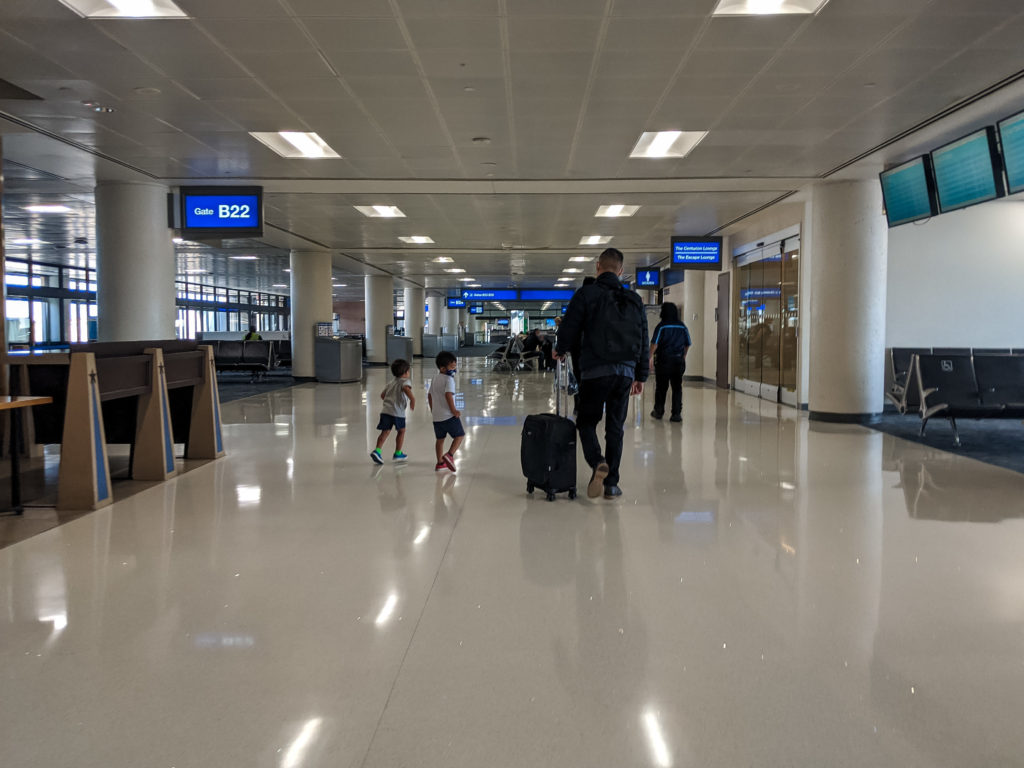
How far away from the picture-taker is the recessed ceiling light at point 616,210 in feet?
45.2

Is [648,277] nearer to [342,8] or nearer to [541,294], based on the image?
[541,294]

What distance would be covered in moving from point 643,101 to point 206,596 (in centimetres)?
591

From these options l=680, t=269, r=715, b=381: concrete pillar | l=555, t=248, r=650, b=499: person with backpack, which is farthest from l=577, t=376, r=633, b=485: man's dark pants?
l=680, t=269, r=715, b=381: concrete pillar

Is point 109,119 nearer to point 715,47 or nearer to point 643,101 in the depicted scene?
point 643,101

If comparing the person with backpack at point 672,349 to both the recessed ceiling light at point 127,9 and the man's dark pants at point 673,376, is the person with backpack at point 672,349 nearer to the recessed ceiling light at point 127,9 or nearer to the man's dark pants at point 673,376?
the man's dark pants at point 673,376

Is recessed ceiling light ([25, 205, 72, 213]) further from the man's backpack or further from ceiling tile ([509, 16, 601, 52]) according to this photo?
the man's backpack

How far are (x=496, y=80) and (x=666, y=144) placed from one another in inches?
132

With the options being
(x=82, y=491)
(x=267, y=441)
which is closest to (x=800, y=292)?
(x=267, y=441)

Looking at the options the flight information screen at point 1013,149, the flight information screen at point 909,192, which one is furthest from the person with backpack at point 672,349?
the flight information screen at point 1013,149

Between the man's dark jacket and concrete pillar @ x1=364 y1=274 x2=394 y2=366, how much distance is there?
24.9 m

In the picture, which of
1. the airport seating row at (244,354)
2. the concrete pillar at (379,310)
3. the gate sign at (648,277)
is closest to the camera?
the airport seating row at (244,354)

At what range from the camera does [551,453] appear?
19.5ft

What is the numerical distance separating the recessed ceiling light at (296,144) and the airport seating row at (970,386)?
7.69m

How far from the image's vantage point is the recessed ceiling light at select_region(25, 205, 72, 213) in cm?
1466
